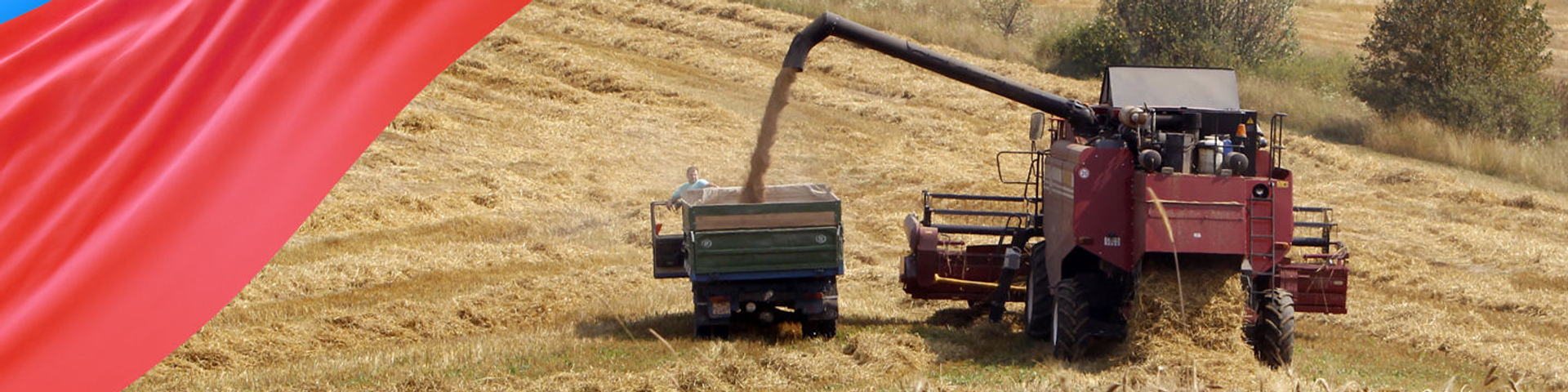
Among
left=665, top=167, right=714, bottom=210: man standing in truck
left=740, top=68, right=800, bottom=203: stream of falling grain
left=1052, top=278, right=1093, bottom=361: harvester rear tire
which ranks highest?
left=740, top=68, right=800, bottom=203: stream of falling grain

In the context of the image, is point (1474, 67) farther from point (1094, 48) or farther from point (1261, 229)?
point (1261, 229)

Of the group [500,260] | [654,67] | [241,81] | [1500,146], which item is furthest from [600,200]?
→ [241,81]

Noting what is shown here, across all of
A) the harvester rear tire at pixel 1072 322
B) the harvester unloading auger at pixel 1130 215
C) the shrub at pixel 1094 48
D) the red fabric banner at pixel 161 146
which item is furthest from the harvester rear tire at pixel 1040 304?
the shrub at pixel 1094 48

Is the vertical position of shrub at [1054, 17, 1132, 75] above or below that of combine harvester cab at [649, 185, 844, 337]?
above

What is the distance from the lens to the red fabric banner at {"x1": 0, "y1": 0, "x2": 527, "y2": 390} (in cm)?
379

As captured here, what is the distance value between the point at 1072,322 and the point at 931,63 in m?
2.82

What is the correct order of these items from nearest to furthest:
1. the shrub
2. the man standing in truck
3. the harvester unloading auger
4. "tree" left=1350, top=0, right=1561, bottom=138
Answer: the harvester unloading auger < the man standing in truck < "tree" left=1350, top=0, right=1561, bottom=138 < the shrub

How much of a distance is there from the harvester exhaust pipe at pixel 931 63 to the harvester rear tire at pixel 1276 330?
2.53 metres

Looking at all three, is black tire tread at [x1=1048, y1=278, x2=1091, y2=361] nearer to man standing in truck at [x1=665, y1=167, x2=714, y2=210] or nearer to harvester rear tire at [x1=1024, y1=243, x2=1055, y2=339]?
harvester rear tire at [x1=1024, y1=243, x2=1055, y2=339]

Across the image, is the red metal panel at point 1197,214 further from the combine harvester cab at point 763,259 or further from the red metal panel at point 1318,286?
the combine harvester cab at point 763,259

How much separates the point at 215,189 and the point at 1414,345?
12.3 meters

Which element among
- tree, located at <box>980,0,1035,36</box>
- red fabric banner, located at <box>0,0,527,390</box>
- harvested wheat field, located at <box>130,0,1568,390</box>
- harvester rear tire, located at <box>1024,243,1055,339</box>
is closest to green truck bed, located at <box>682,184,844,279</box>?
harvested wheat field, located at <box>130,0,1568,390</box>

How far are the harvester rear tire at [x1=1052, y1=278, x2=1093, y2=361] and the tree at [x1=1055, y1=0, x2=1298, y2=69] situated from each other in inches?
913

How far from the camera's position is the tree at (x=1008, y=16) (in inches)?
1677
